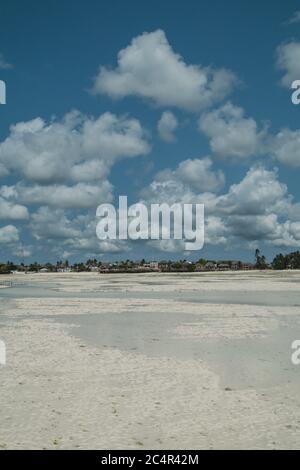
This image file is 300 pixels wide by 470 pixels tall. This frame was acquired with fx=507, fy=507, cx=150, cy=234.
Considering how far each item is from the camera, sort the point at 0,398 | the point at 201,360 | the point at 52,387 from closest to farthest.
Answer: the point at 0,398, the point at 52,387, the point at 201,360

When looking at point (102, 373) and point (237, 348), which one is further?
point (237, 348)

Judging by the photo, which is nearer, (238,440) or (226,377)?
(238,440)

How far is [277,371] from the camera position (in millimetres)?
14492

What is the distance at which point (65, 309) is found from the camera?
1304 inches

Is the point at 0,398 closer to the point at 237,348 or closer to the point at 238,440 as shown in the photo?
the point at 238,440

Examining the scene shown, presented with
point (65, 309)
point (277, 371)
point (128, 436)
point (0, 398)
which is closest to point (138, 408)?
point (128, 436)

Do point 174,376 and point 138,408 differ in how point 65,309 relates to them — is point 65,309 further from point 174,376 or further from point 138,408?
point 138,408

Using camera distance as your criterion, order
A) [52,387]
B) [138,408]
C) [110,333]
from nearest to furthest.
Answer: [138,408] < [52,387] < [110,333]

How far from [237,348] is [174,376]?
476cm

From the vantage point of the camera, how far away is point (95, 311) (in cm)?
3139

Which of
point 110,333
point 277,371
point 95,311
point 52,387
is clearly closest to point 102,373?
point 52,387
